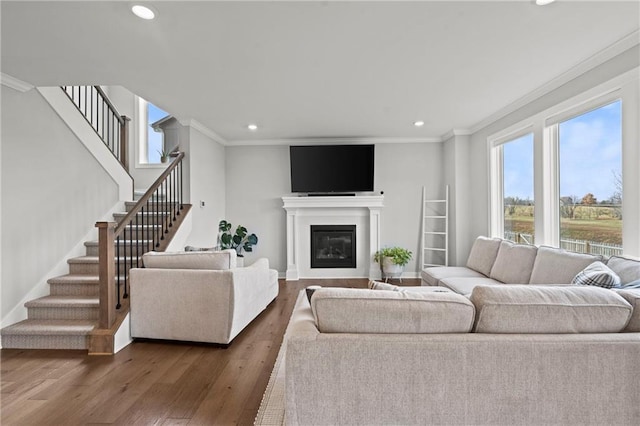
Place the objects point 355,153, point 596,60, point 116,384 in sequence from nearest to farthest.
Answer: point 116,384, point 596,60, point 355,153

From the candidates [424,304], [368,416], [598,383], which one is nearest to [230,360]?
[368,416]

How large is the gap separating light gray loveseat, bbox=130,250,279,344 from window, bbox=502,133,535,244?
3.46m

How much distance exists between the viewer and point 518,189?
13.5 ft

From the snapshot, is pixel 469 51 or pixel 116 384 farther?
pixel 469 51

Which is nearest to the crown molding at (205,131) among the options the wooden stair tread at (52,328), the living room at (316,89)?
the living room at (316,89)

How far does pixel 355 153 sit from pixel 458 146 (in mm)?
1698

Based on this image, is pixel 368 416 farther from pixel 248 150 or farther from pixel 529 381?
pixel 248 150

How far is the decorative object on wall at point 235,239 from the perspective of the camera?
5125mm

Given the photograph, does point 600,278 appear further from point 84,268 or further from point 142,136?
point 142,136

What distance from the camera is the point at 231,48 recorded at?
2516mm

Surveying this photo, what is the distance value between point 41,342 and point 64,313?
308 mm

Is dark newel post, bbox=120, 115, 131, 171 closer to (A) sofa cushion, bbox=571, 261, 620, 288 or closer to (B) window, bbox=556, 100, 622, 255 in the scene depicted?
(A) sofa cushion, bbox=571, 261, 620, 288

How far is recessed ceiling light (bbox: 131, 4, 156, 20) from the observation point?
1.98m

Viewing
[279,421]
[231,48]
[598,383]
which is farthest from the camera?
[231,48]
